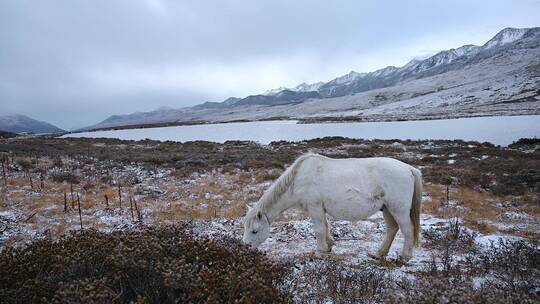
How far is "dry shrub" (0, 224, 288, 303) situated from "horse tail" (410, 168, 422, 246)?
403 cm

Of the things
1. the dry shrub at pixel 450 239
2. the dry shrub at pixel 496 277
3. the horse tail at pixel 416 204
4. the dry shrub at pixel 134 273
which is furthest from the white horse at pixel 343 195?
the dry shrub at pixel 134 273

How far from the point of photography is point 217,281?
3623 mm

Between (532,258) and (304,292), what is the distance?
443 centimetres

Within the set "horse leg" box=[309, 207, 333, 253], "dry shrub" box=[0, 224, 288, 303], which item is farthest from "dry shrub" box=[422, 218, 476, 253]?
"dry shrub" box=[0, 224, 288, 303]

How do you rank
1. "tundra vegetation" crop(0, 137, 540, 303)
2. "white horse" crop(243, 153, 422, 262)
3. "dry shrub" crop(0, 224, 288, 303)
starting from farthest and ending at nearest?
"white horse" crop(243, 153, 422, 262) < "tundra vegetation" crop(0, 137, 540, 303) < "dry shrub" crop(0, 224, 288, 303)

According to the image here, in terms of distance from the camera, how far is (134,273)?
4020 millimetres

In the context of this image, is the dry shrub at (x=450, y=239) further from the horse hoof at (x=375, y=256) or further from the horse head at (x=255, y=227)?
the horse head at (x=255, y=227)

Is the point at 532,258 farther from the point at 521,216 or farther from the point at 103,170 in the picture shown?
the point at 103,170

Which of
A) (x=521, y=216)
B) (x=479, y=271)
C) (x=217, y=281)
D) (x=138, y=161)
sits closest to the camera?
(x=217, y=281)

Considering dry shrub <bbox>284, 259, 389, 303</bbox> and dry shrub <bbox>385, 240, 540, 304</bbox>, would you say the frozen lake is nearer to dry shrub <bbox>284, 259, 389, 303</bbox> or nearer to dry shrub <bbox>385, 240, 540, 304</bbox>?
dry shrub <bbox>385, 240, 540, 304</bbox>

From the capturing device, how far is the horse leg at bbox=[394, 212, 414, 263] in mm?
6816

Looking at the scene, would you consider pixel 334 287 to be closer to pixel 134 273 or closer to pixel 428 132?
pixel 134 273

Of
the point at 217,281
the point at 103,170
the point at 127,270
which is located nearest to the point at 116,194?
the point at 103,170

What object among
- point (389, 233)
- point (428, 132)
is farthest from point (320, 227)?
point (428, 132)
